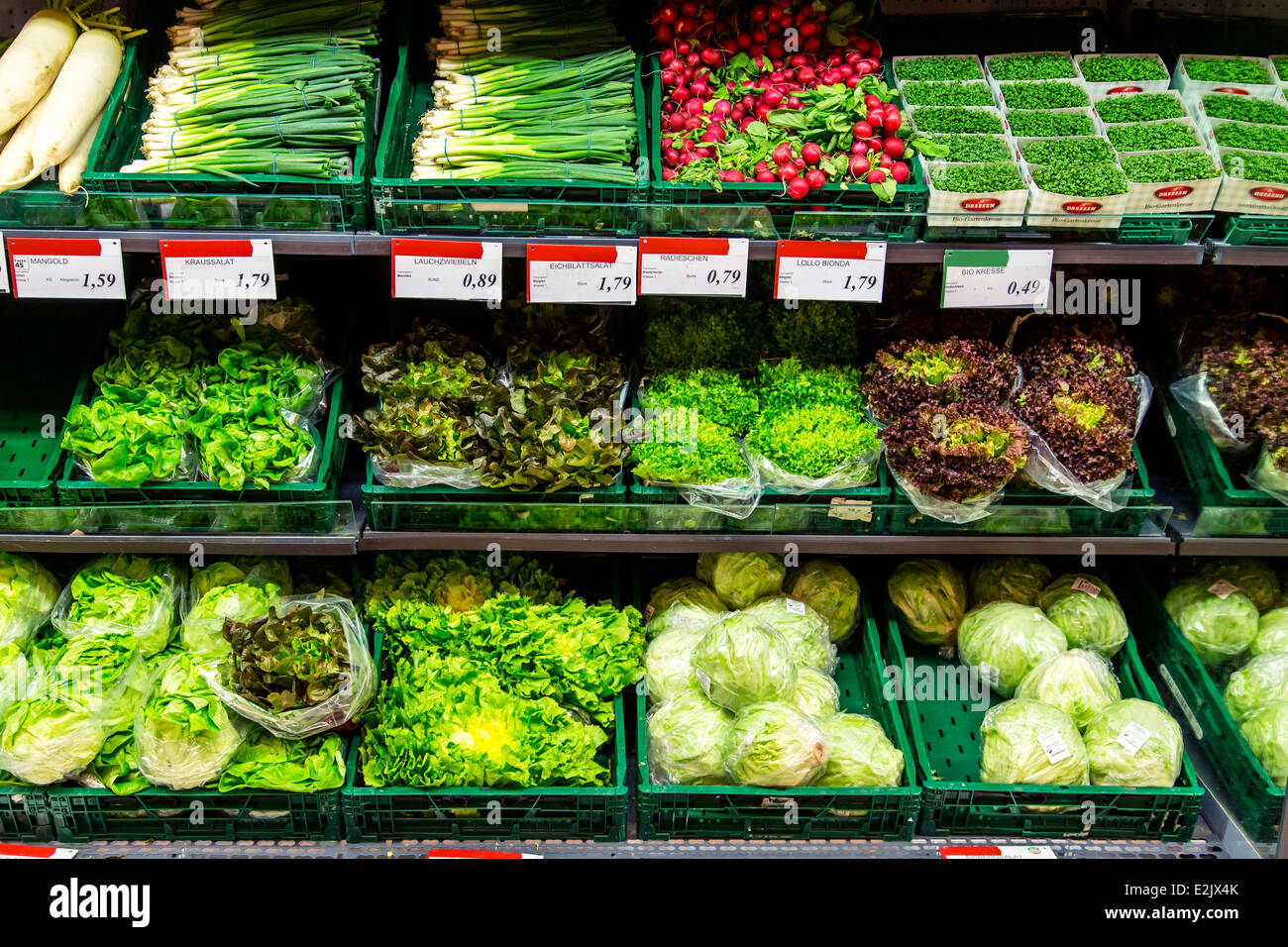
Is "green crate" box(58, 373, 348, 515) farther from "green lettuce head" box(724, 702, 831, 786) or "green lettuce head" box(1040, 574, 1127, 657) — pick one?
"green lettuce head" box(1040, 574, 1127, 657)

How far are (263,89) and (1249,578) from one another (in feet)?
10.1

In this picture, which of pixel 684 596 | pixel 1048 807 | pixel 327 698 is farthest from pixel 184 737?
pixel 1048 807

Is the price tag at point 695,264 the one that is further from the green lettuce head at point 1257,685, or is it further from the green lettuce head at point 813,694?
the green lettuce head at point 1257,685

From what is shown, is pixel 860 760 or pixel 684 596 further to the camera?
pixel 684 596

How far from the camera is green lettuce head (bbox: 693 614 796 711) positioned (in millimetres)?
2602

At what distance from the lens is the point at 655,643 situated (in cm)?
285

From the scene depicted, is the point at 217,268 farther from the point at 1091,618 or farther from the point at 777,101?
the point at 1091,618

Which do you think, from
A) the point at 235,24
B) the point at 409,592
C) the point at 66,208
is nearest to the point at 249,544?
the point at 409,592

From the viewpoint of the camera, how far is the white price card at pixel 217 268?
233 centimetres

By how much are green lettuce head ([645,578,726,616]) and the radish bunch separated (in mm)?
1207

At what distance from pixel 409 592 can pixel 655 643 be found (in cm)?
72

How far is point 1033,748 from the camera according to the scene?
2.54 meters
